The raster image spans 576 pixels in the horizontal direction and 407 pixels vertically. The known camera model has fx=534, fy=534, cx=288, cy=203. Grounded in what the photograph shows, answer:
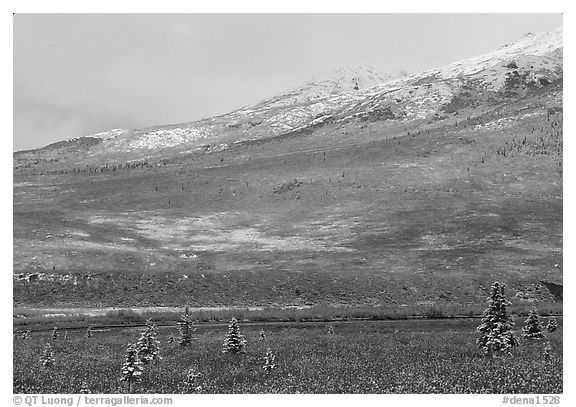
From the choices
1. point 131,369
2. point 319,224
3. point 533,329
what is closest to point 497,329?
point 533,329

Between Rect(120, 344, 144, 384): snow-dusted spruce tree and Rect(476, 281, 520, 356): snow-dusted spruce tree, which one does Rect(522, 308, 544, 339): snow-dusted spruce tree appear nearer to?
Rect(476, 281, 520, 356): snow-dusted spruce tree

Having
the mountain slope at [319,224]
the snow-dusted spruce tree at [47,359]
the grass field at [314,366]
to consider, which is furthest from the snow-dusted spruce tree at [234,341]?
the mountain slope at [319,224]

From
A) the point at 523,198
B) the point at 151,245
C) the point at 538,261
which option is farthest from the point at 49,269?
the point at 523,198

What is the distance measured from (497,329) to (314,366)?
7264 millimetres

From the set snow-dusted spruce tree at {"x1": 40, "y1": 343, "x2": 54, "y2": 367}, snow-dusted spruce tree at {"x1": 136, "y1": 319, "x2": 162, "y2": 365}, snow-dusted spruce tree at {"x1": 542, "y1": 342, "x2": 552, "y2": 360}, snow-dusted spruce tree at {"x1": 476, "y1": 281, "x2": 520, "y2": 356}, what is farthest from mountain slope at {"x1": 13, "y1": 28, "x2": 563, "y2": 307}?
snow-dusted spruce tree at {"x1": 542, "y1": 342, "x2": 552, "y2": 360}

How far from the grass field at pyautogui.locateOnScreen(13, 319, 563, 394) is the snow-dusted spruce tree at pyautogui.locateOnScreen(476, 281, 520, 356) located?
17.2 inches

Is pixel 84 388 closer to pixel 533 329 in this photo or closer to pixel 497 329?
pixel 497 329

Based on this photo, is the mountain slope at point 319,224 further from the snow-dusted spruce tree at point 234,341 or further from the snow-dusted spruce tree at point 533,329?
the snow-dusted spruce tree at point 234,341

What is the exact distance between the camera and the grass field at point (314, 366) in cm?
1639

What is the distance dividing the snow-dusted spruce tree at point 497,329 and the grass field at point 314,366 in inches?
17.2

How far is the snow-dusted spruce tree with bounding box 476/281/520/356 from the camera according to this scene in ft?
66.0

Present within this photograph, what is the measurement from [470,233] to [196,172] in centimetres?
9415

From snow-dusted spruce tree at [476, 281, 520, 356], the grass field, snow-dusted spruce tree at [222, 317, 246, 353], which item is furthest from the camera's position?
snow-dusted spruce tree at [222, 317, 246, 353]

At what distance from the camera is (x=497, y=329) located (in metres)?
20.4
